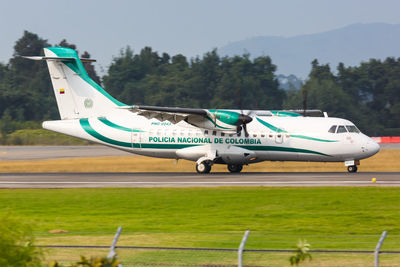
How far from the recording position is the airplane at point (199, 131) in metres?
31.5

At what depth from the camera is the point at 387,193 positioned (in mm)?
23688

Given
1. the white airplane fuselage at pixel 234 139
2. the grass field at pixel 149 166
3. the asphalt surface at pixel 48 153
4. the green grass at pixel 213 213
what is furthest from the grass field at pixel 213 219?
the asphalt surface at pixel 48 153

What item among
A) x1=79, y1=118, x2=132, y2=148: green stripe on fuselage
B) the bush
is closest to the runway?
x1=79, y1=118, x2=132, y2=148: green stripe on fuselage

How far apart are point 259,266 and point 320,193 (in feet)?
46.3

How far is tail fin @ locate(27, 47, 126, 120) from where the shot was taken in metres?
35.1

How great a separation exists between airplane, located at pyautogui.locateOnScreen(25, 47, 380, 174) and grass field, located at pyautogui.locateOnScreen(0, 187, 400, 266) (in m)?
6.51

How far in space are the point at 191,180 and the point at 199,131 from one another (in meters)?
4.49

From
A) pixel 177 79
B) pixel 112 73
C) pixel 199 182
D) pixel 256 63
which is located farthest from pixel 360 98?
pixel 199 182

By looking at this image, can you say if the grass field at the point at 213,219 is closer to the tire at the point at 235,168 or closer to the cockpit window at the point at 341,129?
the cockpit window at the point at 341,129

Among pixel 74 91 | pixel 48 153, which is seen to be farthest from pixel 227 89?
A: pixel 74 91

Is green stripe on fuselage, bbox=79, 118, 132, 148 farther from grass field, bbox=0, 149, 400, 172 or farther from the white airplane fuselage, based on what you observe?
grass field, bbox=0, 149, 400, 172

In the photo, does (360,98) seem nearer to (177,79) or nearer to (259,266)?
(177,79)

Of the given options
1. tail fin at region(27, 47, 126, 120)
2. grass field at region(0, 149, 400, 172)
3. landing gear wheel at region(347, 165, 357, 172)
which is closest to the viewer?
landing gear wheel at region(347, 165, 357, 172)

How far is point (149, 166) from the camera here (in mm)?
39219
